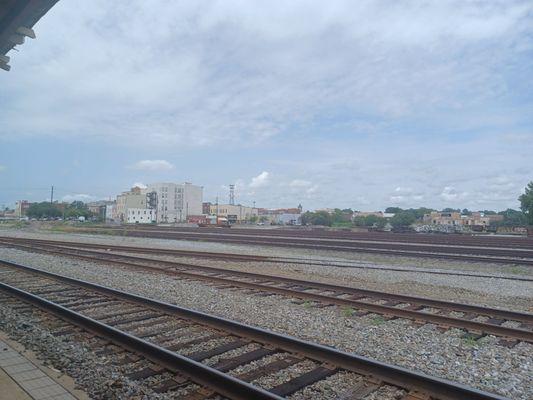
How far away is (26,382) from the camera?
16.6ft

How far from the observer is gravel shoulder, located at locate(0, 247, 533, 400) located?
570cm

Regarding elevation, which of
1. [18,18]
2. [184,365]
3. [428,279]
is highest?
[18,18]

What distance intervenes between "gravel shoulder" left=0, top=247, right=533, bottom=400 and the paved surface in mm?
3639

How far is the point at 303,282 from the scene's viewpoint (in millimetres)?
12359

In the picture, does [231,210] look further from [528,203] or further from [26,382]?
[26,382]

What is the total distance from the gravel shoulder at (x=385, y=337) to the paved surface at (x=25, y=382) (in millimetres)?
3639

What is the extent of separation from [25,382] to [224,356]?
2397 millimetres

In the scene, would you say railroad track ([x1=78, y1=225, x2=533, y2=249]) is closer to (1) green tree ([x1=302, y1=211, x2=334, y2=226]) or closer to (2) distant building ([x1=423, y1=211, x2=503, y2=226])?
(2) distant building ([x1=423, y1=211, x2=503, y2=226])

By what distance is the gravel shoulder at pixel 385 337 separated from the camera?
5703 millimetres

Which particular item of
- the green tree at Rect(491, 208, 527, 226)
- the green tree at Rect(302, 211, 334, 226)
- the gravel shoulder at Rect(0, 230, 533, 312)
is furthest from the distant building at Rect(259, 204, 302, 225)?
the gravel shoulder at Rect(0, 230, 533, 312)

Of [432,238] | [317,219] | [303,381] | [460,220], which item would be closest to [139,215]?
[317,219]

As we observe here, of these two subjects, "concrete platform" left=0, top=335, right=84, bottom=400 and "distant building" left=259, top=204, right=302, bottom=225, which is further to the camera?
"distant building" left=259, top=204, right=302, bottom=225

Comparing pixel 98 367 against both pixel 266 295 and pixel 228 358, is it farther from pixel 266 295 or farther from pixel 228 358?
pixel 266 295

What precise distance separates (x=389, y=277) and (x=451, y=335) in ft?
26.1
